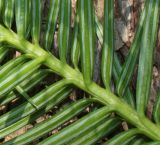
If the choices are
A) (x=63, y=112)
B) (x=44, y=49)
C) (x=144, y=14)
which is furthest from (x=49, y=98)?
(x=144, y=14)

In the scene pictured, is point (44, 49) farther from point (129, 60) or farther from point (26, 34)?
point (129, 60)

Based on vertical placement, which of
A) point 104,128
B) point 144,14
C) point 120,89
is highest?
point 144,14

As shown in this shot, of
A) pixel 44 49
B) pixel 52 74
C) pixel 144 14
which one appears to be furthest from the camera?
pixel 52 74

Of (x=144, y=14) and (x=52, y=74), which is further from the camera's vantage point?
(x=52, y=74)

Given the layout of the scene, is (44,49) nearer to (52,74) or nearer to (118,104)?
(52,74)

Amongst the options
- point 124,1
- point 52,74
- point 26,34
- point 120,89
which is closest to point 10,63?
point 26,34

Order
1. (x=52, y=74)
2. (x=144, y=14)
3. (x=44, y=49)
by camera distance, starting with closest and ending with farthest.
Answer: (x=144, y=14) → (x=44, y=49) → (x=52, y=74)

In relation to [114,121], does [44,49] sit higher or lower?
higher
